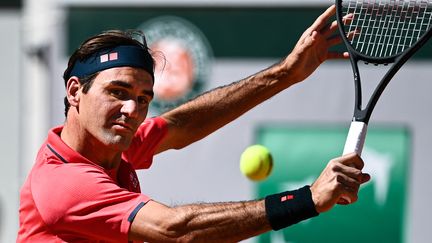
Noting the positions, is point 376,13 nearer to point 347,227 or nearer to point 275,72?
point 275,72

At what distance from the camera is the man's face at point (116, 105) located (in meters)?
4.57

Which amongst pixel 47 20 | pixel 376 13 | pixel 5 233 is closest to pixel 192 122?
pixel 376 13

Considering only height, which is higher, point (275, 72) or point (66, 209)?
point (275, 72)

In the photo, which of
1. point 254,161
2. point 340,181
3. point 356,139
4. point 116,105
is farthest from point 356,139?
point 254,161

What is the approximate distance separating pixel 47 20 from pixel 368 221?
386cm

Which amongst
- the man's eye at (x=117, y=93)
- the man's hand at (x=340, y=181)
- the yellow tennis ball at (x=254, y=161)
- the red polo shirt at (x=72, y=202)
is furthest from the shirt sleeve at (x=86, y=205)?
the yellow tennis ball at (x=254, y=161)

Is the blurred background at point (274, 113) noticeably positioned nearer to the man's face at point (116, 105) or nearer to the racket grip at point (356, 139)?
the man's face at point (116, 105)

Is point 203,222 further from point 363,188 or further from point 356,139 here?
point 363,188

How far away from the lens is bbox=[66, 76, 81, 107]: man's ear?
4.77m

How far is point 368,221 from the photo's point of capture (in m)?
10.3

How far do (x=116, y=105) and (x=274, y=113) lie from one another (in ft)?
19.6

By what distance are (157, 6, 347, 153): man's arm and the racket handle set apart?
0.81 meters

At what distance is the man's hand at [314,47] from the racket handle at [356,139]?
0.63m

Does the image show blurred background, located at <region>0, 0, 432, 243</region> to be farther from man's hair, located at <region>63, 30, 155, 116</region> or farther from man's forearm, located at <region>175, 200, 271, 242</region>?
man's forearm, located at <region>175, 200, 271, 242</region>
